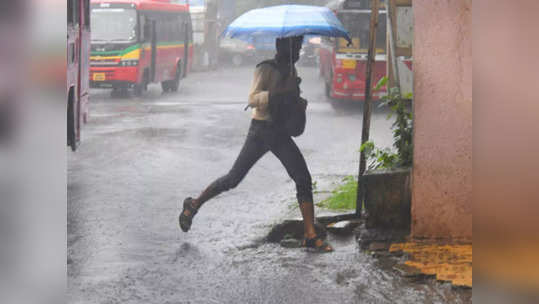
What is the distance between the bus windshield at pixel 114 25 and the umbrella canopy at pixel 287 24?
49.9ft

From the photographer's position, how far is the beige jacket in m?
6.57

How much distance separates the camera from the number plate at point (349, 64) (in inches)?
743

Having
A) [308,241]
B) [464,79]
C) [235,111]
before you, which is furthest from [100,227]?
[235,111]

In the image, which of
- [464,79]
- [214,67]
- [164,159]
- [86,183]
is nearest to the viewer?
[464,79]

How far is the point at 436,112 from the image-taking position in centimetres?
612

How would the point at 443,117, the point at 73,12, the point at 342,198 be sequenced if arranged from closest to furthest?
the point at 443,117
the point at 342,198
the point at 73,12

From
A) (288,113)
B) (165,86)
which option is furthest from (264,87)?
(165,86)

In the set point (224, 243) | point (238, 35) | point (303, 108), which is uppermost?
point (238, 35)

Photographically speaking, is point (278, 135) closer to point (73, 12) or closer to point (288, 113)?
point (288, 113)

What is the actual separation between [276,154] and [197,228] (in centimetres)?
124

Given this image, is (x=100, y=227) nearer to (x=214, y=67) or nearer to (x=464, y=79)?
(x=464, y=79)

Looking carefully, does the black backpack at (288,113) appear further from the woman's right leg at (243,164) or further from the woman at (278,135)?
the woman's right leg at (243,164)

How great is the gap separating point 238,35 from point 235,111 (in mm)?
11876

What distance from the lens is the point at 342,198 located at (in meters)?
8.38
